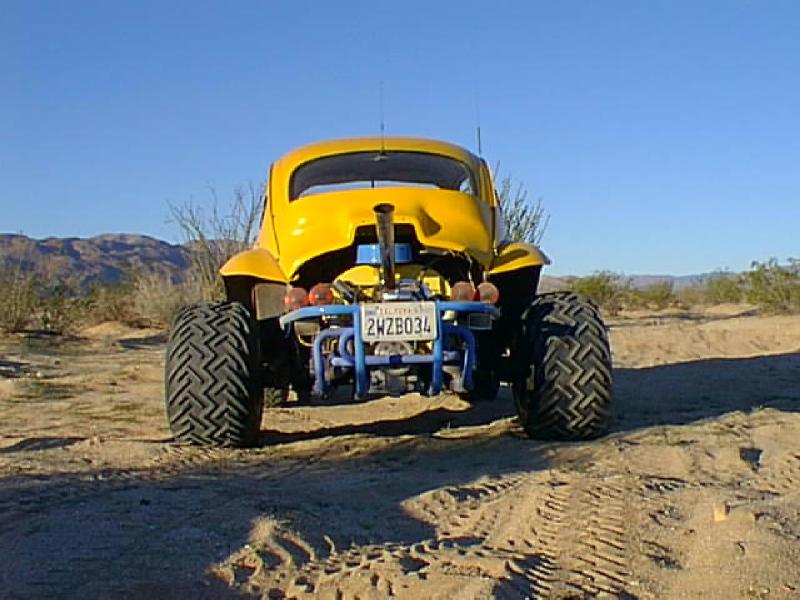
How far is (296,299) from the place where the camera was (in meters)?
6.36

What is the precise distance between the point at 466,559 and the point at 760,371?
890 cm

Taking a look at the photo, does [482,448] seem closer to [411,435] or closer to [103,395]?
[411,435]

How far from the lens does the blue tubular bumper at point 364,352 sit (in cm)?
595

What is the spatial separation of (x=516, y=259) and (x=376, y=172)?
4.46 feet

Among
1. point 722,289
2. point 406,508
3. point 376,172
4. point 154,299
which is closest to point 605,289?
point 722,289

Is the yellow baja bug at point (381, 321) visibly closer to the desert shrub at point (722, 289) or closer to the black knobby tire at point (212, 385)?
the black knobby tire at point (212, 385)

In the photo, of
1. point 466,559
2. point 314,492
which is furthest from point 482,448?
point 466,559

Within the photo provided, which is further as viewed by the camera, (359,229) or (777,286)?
(777,286)

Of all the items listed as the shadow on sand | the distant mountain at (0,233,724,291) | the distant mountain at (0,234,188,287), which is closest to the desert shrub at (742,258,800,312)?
the shadow on sand

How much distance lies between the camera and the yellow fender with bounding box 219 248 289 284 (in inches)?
258

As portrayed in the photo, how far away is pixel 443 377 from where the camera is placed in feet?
Answer: 20.4

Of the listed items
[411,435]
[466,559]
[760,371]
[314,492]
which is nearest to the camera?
[466,559]

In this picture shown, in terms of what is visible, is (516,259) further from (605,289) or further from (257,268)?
(605,289)

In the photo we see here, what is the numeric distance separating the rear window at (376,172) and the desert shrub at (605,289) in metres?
24.5
